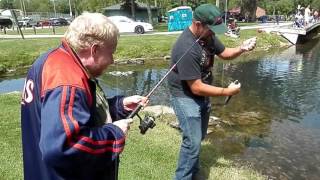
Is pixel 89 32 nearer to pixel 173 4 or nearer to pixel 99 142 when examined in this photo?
pixel 99 142

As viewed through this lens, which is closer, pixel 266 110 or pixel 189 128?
pixel 189 128

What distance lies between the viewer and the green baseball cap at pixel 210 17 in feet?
16.3

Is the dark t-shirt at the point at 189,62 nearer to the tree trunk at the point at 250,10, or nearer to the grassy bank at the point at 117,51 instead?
the grassy bank at the point at 117,51

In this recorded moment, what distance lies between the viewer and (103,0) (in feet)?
198

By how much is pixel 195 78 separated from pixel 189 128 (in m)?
0.74

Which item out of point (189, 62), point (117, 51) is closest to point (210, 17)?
point (189, 62)

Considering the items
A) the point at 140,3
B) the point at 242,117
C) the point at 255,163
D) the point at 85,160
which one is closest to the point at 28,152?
the point at 85,160

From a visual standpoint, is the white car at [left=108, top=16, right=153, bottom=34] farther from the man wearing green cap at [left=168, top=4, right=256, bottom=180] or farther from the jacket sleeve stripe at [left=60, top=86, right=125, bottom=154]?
the jacket sleeve stripe at [left=60, top=86, right=125, bottom=154]

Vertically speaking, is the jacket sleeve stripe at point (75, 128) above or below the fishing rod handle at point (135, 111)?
above

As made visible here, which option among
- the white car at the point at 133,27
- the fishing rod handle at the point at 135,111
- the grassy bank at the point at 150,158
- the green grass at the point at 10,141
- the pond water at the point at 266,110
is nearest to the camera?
the fishing rod handle at the point at 135,111

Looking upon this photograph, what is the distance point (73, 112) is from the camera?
7.85ft

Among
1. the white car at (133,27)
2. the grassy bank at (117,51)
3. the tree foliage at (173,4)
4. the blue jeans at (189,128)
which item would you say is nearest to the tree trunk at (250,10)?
the tree foliage at (173,4)

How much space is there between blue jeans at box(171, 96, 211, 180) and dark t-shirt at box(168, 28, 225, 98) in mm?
118

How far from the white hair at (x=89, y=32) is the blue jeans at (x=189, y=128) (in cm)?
281
